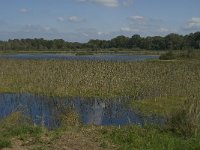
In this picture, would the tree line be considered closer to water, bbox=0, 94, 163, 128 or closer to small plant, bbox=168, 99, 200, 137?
water, bbox=0, 94, 163, 128

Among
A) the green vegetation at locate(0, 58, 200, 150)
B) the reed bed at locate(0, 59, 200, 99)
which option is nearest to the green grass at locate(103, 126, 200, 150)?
the green vegetation at locate(0, 58, 200, 150)

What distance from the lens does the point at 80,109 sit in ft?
65.6

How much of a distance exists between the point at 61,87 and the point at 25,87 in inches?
91.7

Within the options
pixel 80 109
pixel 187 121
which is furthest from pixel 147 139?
pixel 80 109

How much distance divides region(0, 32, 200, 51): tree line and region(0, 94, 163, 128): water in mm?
90483

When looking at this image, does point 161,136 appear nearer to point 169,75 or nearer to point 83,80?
point 83,80

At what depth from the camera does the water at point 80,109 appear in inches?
671

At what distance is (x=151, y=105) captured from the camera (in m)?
20.6

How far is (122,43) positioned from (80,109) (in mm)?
122636

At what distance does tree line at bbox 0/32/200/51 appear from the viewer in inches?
4592

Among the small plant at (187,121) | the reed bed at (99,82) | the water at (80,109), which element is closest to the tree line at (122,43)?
the reed bed at (99,82)

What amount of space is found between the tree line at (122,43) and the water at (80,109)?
297 feet

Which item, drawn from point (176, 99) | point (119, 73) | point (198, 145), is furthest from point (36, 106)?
point (198, 145)

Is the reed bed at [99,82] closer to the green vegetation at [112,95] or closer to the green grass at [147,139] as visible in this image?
the green vegetation at [112,95]
